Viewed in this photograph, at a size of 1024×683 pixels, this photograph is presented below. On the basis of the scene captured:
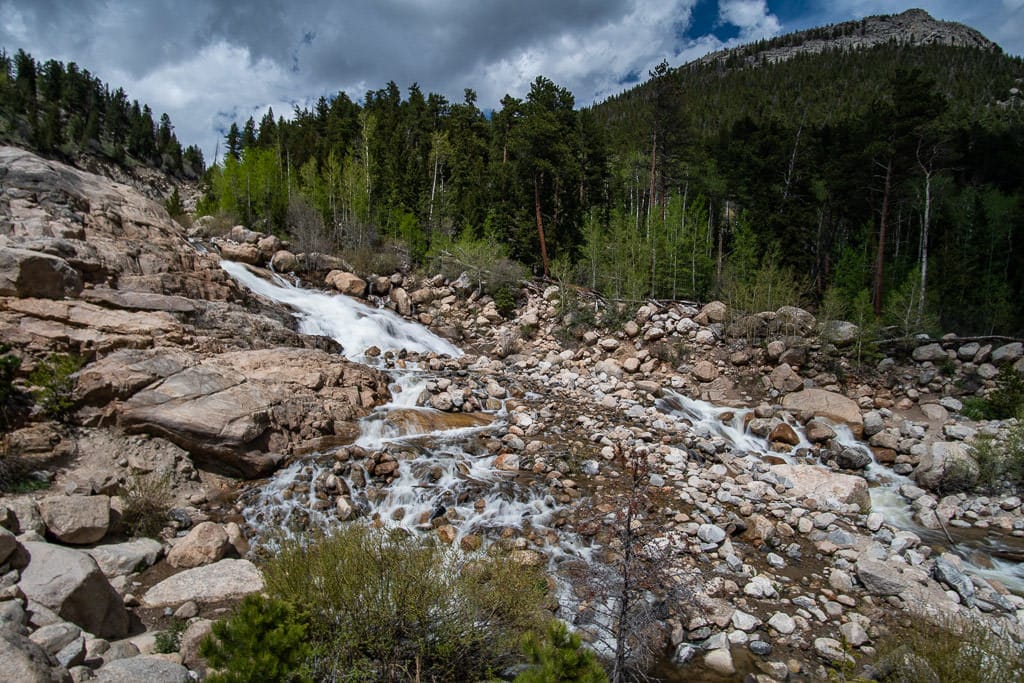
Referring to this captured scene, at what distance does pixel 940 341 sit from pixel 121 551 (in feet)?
76.1

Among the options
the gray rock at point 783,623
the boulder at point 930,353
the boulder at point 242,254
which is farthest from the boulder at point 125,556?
the boulder at point 930,353

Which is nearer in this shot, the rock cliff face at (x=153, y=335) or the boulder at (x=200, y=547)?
the boulder at (x=200, y=547)

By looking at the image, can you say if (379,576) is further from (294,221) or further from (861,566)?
(294,221)

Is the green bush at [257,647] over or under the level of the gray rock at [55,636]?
over

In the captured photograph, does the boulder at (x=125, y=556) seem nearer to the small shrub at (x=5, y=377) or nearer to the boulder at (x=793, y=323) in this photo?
the small shrub at (x=5, y=377)

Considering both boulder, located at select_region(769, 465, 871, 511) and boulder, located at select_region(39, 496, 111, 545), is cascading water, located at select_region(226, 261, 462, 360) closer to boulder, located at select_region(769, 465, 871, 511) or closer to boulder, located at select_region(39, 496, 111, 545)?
boulder, located at select_region(39, 496, 111, 545)

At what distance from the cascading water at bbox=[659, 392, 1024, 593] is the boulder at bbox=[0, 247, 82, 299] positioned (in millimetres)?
15928

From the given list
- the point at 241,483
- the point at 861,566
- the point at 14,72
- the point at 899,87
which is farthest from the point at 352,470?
the point at 14,72

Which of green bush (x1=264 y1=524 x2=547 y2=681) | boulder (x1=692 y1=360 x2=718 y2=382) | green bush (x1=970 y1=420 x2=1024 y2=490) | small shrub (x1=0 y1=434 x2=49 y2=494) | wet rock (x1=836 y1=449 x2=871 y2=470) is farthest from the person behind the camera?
boulder (x1=692 y1=360 x2=718 y2=382)

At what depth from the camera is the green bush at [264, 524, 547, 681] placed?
402cm

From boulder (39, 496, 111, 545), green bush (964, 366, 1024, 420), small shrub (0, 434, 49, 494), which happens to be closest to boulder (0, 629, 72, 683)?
boulder (39, 496, 111, 545)

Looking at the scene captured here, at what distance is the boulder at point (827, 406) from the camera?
1372 cm

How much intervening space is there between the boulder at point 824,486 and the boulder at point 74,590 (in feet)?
37.3

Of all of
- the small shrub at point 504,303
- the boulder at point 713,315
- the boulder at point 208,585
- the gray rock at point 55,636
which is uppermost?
the small shrub at point 504,303
